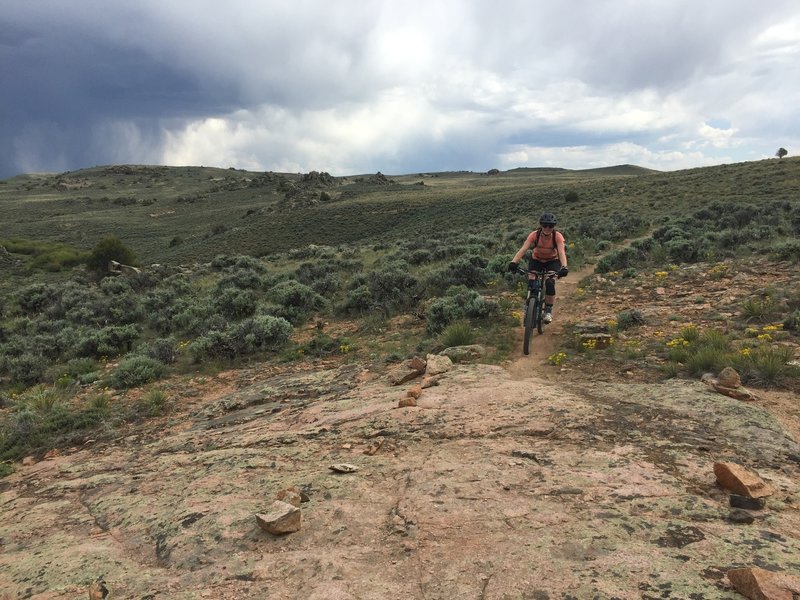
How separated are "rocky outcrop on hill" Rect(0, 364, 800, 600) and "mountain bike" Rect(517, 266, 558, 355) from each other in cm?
178

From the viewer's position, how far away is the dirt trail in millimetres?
6969

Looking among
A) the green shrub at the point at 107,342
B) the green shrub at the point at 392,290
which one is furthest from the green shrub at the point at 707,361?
the green shrub at the point at 107,342

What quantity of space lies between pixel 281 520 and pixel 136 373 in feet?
23.0

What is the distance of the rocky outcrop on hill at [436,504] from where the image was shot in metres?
2.75

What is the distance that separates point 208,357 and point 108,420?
8.90ft

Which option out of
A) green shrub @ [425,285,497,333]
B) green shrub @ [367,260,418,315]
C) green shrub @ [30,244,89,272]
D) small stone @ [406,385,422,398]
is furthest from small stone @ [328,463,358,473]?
green shrub @ [30,244,89,272]

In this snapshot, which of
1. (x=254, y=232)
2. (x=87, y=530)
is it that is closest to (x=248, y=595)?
(x=87, y=530)

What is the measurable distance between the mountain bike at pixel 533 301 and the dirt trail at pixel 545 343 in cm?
18

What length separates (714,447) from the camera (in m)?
4.08

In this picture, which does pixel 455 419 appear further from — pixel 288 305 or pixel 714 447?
pixel 288 305

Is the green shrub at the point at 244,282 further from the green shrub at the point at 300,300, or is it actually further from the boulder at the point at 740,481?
the boulder at the point at 740,481

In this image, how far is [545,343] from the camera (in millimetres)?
8172

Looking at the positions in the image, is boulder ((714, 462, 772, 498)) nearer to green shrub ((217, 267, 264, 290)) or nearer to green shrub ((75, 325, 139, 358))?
green shrub ((75, 325, 139, 358))

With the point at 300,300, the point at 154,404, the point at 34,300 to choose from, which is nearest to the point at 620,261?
the point at 300,300
